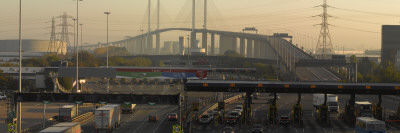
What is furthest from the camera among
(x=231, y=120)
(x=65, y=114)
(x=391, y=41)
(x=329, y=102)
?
(x=391, y=41)

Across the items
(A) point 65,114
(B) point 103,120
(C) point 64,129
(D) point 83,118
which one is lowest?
(D) point 83,118

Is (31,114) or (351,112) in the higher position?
(351,112)

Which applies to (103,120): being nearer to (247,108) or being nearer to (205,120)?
(205,120)

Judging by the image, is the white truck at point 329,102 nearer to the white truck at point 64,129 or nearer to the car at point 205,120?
the car at point 205,120

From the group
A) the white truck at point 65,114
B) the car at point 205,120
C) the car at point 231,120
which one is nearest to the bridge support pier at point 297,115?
the car at point 231,120

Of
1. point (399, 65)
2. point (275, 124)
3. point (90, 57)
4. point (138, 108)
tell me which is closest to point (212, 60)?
point (90, 57)

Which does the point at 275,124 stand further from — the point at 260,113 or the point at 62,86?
the point at 62,86

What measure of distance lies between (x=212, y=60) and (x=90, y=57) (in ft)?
137

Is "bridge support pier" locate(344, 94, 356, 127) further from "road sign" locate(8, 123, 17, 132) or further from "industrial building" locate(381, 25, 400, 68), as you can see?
"industrial building" locate(381, 25, 400, 68)

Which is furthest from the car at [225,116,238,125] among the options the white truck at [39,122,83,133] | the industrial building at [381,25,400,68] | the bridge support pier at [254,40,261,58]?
the bridge support pier at [254,40,261,58]

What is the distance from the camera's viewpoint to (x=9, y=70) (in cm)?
8575

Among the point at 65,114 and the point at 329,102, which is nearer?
the point at 65,114

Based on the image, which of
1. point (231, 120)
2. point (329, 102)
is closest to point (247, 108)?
point (231, 120)

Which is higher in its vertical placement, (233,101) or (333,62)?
(333,62)
